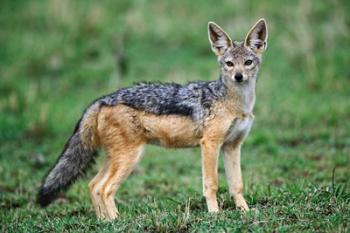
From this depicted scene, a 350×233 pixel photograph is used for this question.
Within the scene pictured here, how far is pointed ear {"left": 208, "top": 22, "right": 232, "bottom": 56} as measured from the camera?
310 inches

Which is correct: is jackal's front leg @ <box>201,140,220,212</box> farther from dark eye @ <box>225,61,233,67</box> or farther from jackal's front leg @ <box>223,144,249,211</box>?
dark eye @ <box>225,61,233,67</box>

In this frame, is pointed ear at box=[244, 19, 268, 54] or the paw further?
pointed ear at box=[244, 19, 268, 54]

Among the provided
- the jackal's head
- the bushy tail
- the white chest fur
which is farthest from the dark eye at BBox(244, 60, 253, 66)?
the bushy tail

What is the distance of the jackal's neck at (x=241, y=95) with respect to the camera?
7.61 meters

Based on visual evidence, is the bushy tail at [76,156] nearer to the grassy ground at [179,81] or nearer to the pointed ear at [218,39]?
the grassy ground at [179,81]

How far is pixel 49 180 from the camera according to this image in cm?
772

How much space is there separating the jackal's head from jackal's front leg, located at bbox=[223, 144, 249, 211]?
77 cm

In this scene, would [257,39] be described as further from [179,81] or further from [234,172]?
[179,81]

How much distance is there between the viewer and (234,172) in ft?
25.3

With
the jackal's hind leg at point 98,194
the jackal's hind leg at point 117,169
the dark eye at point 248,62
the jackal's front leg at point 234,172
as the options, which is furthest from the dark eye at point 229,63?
→ the jackal's hind leg at point 98,194

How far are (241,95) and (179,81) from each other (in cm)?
619

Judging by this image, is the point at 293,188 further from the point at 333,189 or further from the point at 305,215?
the point at 305,215

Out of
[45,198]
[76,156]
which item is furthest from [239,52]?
[45,198]

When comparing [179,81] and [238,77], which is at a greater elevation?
[238,77]
